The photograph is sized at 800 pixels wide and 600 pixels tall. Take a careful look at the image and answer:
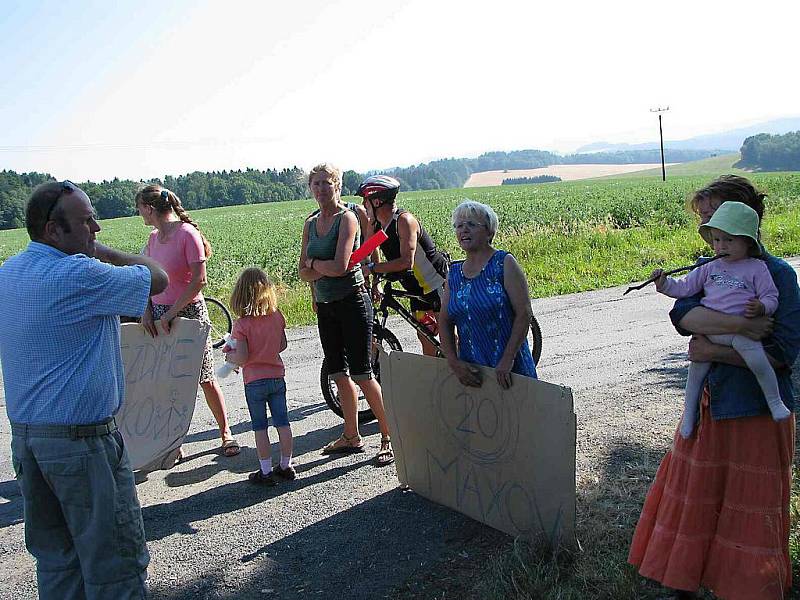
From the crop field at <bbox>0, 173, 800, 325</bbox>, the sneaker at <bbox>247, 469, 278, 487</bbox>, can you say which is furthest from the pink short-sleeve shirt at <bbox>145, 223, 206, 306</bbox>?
the crop field at <bbox>0, 173, 800, 325</bbox>

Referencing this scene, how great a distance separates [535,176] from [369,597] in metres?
111

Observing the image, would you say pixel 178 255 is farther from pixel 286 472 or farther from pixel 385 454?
pixel 385 454

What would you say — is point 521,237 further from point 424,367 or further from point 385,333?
point 424,367

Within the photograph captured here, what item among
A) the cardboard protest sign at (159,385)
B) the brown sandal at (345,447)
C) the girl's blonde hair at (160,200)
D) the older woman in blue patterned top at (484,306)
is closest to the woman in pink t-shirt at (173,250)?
the girl's blonde hair at (160,200)

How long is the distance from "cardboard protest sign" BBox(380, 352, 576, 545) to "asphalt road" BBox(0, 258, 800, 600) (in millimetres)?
186

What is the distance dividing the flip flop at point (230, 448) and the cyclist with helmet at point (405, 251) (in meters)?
1.72

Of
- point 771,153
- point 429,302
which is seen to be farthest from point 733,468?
point 771,153

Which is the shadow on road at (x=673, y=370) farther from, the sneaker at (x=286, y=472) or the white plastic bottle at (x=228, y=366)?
the white plastic bottle at (x=228, y=366)

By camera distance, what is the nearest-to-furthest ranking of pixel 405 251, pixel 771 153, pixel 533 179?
1. pixel 405 251
2. pixel 771 153
3. pixel 533 179

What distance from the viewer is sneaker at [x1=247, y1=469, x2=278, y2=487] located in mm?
5457

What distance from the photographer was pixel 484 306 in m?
4.38

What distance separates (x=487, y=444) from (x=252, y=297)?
197cm

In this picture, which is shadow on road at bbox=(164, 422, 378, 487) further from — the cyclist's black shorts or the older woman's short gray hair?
the older woman's short gray hair

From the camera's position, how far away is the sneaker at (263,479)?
5457 mm
